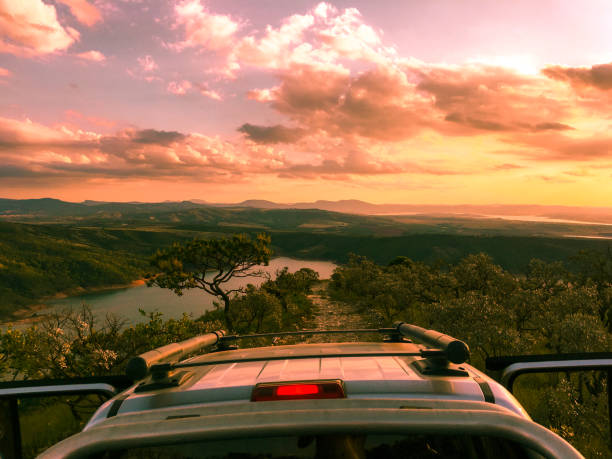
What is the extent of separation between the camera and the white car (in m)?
1.49

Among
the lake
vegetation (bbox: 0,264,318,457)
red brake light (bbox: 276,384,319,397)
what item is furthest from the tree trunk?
red brake light (bbox: 276,384,319,397)

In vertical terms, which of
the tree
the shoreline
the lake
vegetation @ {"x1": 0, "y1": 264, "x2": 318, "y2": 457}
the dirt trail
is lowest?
the shoreline

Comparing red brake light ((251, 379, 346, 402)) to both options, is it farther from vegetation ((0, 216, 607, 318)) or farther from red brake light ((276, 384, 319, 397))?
vegetation ((0, 216, 607, 318))

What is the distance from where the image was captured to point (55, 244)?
102 meters

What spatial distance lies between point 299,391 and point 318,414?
1.11 feet

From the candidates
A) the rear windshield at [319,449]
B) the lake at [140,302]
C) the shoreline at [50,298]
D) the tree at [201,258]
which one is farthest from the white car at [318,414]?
the shoreline at [50,298]

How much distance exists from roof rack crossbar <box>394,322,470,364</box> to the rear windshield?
0.50 meters

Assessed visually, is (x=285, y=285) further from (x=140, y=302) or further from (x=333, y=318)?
(x=140, y=302)

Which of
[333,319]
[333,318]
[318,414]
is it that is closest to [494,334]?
[318,414]

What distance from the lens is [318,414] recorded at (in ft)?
5.03

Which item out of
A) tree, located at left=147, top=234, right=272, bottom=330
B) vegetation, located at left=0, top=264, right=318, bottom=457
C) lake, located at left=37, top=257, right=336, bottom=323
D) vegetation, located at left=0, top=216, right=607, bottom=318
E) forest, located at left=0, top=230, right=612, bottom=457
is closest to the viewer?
forest, located at left=0, top=230, right=612, bottom=457

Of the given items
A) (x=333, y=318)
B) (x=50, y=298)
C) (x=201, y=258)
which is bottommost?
(x=50, y=298)

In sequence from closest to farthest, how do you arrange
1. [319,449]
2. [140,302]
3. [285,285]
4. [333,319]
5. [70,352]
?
[319,449]
[70,352]
[333,319]
[285,285]
[140,302]

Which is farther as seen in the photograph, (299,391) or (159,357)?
(159,357)
